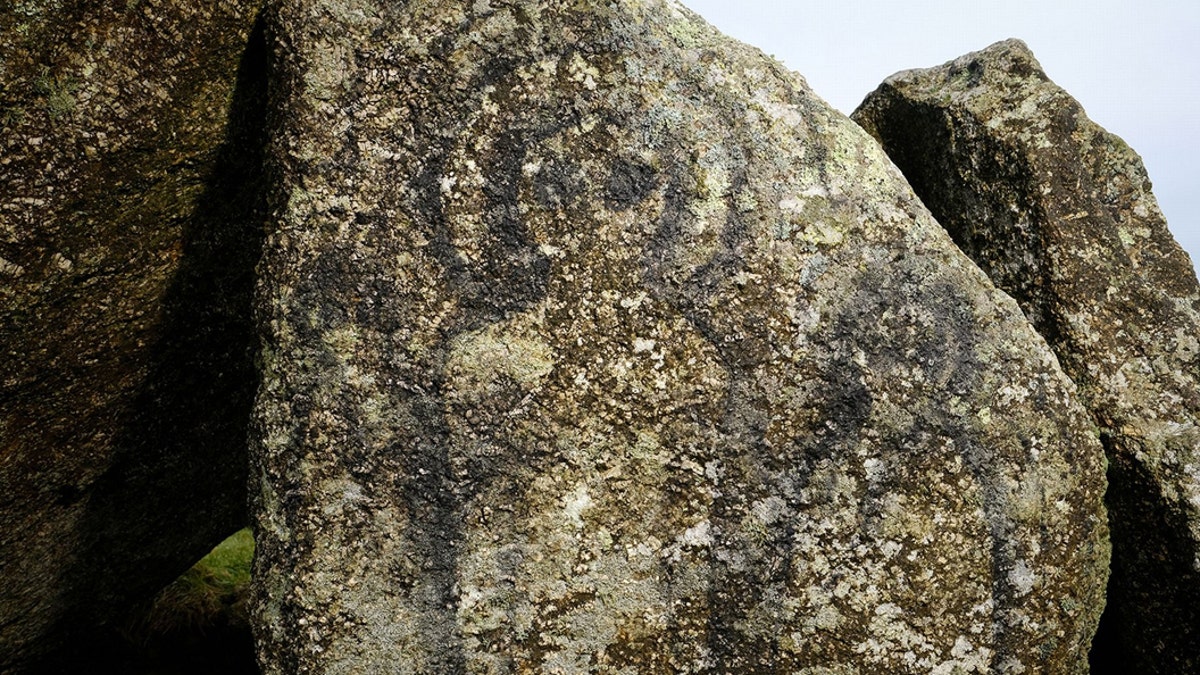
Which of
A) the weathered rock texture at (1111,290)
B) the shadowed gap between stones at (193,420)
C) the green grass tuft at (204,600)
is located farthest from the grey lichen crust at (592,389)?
the green grass tuft at (204,600)

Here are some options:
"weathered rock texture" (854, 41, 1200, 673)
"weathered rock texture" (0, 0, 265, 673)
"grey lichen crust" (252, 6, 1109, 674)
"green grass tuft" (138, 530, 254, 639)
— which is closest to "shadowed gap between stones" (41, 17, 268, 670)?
"weathered rock texture" (0, 0, 265, 673)

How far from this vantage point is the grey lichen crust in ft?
8.27

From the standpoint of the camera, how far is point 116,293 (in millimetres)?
3191

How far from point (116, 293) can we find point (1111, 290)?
3.63m

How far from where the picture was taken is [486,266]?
2557 millimetres

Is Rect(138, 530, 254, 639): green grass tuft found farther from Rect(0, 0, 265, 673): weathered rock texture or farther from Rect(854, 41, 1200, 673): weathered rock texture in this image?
Rect(854, 41, 1200, 673): weathered rock texture

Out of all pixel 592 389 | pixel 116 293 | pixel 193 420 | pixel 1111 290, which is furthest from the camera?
pixel 193 420

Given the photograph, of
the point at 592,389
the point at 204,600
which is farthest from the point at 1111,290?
the point at 204,600

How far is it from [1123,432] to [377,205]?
2.75 meters

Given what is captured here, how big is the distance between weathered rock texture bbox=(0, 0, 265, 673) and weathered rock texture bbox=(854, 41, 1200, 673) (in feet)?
9.24

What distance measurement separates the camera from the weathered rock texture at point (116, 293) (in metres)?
2.74

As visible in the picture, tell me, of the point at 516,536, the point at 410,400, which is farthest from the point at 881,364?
the point at 410,400

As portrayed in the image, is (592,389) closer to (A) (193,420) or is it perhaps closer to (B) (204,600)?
(A) (193,420)

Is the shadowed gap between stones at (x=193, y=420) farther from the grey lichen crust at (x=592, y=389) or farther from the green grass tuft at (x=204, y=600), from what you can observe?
the grey lichen crust at (x=592, y=389)
